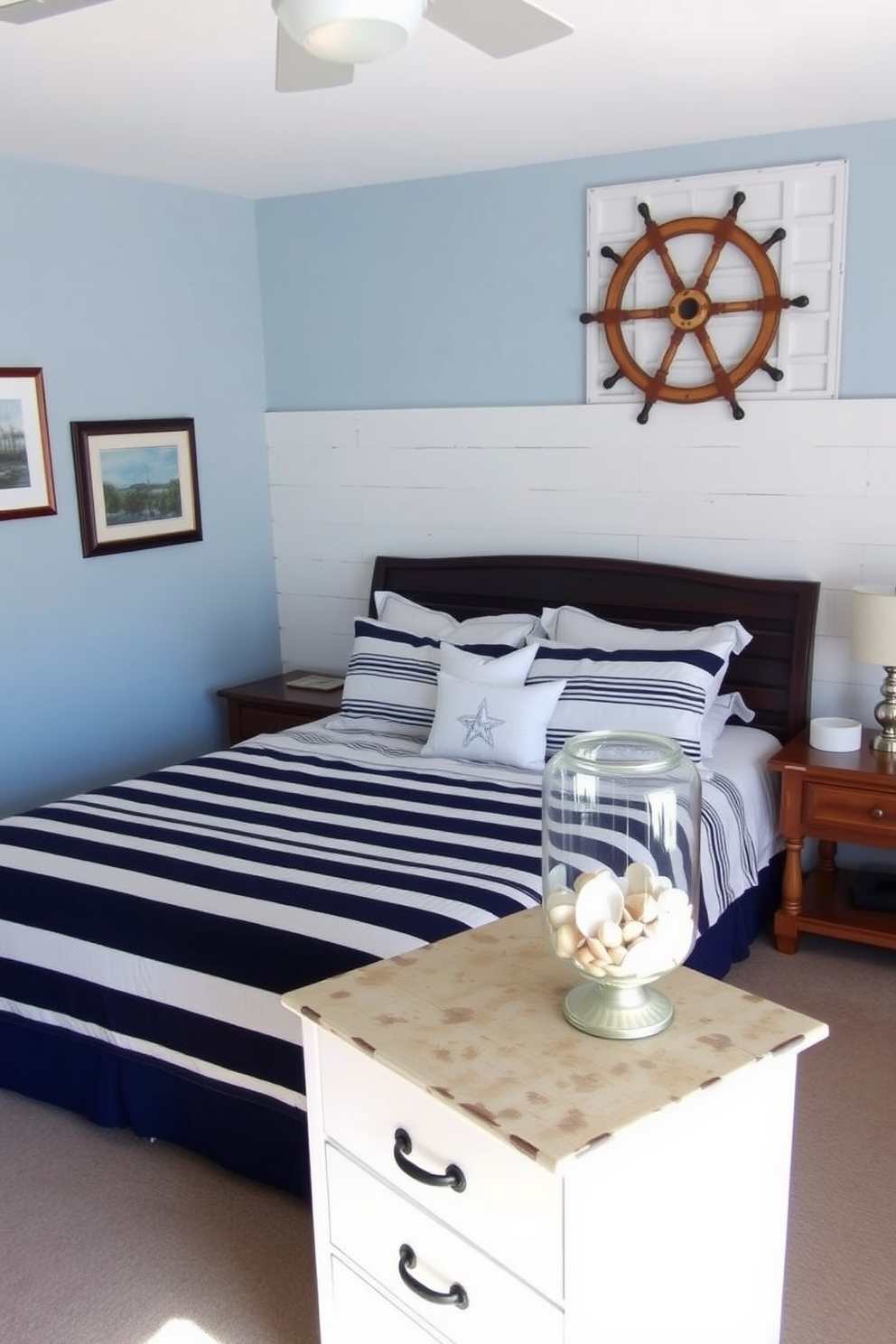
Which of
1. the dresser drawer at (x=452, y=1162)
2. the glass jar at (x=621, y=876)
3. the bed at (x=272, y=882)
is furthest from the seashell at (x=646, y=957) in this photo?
the bed at (x=272, y=882)

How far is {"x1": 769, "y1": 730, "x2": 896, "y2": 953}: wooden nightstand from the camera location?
10.9 ft

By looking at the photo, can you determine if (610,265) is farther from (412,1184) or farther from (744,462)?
(412,1184)

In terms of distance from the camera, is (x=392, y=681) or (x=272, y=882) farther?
(x=392, y=681)

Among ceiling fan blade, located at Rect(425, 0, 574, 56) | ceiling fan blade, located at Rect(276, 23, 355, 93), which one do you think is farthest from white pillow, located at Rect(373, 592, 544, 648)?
ceiling fan blade, located at Rect(425, 0, 574, 56)

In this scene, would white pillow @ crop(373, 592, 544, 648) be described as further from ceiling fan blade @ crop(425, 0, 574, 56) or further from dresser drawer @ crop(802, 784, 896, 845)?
ceiling fan blade @ crop(425, 0, 574, 56)

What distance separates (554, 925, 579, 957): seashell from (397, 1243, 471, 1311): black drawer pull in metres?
0.45

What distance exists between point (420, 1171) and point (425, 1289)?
0.19 m

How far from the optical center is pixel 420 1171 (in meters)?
1.53

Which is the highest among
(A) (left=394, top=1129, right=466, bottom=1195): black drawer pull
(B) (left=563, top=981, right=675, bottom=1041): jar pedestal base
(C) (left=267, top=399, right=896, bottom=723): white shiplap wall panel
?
(C) (left=267, top=399, right=896, bottom=723): white shiplap wall panel

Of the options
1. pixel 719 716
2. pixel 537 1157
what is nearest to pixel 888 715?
pixel 719 716

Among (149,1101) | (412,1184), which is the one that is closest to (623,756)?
(412,1184)

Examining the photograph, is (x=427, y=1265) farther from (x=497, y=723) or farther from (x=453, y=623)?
(x=453, y=623)

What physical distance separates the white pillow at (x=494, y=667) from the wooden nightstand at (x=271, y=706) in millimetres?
702

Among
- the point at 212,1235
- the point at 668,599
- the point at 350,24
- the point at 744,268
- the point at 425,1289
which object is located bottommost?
the point at 212,1235
